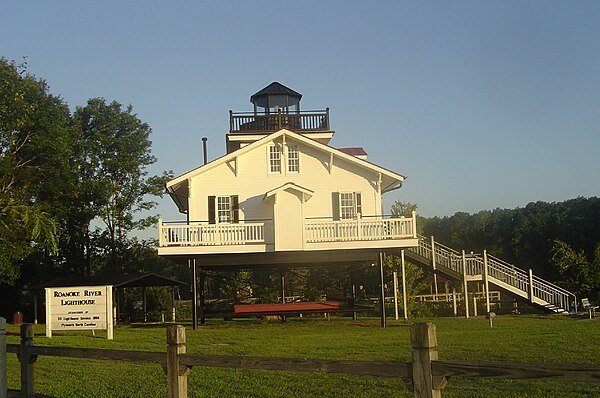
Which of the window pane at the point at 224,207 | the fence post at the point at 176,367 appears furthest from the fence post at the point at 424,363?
the window pane at the point at 224,207

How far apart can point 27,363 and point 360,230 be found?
19.0 metres

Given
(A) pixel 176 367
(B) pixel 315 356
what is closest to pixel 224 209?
(B) pixel 315 356

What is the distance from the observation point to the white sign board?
2294cm

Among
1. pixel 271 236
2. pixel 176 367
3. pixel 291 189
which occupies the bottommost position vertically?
pixel 176 367

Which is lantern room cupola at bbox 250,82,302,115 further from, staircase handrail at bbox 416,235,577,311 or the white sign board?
the white sign board

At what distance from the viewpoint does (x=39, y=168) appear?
4447 centimetres

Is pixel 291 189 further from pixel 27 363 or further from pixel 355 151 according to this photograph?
pixel 27 363

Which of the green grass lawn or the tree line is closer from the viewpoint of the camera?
the green grass lawn

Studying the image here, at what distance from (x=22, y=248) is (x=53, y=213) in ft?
23.1

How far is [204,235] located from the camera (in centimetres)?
2653

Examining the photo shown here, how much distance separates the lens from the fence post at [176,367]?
717 centimetres

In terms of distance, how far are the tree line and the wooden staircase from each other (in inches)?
805

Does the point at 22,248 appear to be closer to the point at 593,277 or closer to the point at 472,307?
the point at 472,307

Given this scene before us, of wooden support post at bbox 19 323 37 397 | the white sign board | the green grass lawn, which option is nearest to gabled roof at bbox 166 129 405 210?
the green grass lawn
